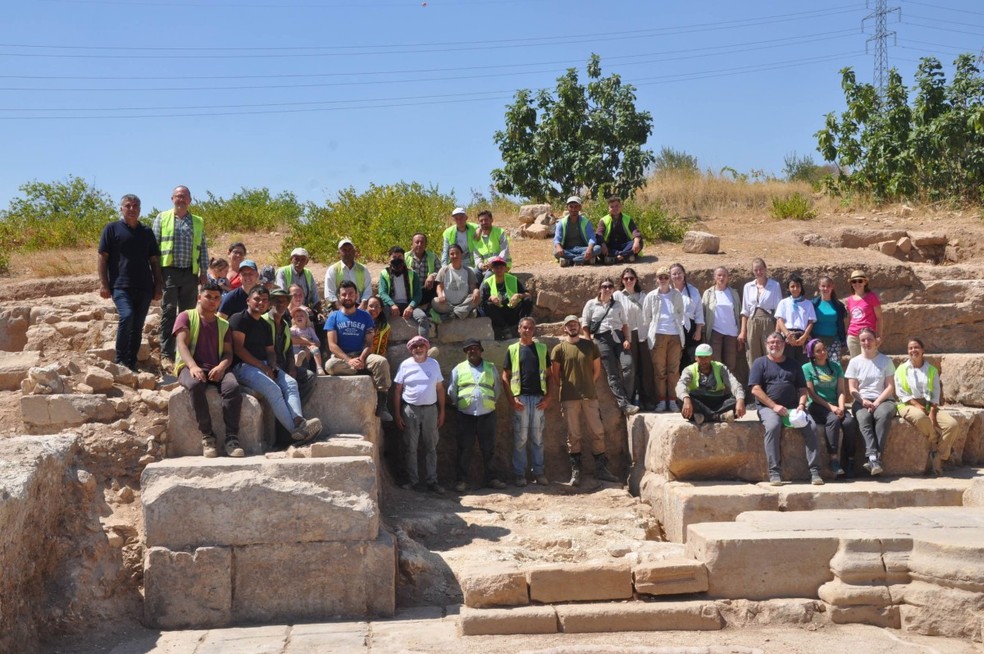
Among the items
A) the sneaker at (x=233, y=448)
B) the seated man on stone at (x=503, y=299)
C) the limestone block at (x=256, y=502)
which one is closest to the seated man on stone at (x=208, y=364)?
the sneaker at (x=233, y=448)

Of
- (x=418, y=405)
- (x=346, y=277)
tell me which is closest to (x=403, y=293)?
(x=346, y=277)

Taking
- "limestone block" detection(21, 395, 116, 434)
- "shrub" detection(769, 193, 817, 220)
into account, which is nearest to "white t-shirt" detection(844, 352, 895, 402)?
"limestone block" detection(21, 395, 116, 434)

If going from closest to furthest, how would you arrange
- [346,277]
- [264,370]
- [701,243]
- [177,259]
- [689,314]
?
[264,370] < [177,259] < [346,277] < [689,314] < [701,243]

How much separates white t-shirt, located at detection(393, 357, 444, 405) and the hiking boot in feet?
7.97

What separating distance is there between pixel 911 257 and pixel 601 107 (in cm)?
618

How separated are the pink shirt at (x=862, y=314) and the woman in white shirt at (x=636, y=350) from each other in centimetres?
231

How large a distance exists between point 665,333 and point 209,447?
501cm

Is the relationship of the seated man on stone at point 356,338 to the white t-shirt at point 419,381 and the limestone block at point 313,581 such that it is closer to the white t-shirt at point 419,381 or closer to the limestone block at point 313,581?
the white t-shirt at point 419,381

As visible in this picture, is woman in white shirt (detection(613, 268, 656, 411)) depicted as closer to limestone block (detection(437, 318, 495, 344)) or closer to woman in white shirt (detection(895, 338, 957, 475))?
limestone block (detection(437, 318, 495, 344))

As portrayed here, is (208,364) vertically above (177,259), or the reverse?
(177,259)

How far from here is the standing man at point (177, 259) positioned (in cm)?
908

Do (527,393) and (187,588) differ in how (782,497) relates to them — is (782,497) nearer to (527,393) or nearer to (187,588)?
(527,393)

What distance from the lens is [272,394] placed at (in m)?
7.82

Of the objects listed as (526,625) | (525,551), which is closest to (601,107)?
(525,551)
